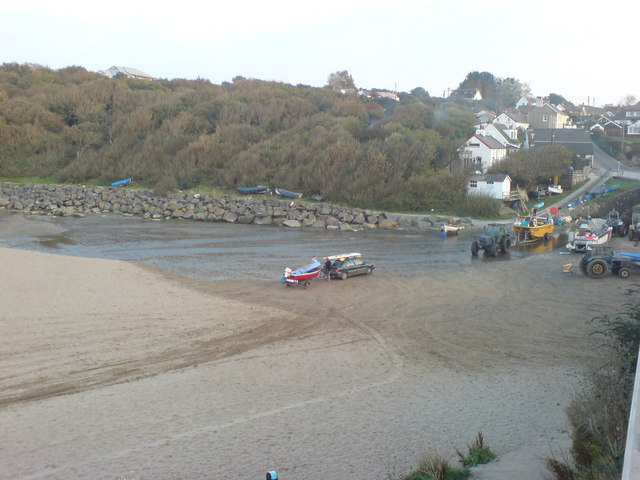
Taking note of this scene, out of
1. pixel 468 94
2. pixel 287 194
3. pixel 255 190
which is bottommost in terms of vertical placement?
pixel 287 194

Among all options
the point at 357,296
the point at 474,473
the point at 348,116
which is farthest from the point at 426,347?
the point at 348,116

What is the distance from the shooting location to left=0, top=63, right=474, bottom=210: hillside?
48.8 meters

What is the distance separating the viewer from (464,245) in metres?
32.4

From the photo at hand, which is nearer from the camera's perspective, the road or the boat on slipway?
the boat on slipway

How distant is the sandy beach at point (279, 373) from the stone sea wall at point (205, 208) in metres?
18.2

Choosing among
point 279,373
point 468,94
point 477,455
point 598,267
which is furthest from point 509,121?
point 477,455

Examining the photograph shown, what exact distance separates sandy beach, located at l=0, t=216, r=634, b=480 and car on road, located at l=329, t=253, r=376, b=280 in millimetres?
668

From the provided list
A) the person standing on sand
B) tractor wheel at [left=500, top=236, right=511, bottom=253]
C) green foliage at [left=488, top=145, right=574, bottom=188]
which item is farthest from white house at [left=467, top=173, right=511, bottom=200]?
the person standing on sand

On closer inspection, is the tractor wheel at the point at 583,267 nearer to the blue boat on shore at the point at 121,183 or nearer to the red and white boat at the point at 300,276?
the red and white boat at the point at 300,276

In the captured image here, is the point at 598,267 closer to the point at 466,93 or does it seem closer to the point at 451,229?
the point at 451,229

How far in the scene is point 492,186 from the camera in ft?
147

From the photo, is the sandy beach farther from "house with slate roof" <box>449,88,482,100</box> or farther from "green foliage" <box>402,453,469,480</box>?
"house with slate roof" <box>449,88,482,100</box>

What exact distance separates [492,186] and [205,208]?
21.6 meters

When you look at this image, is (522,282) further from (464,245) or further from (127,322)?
(127,322)
